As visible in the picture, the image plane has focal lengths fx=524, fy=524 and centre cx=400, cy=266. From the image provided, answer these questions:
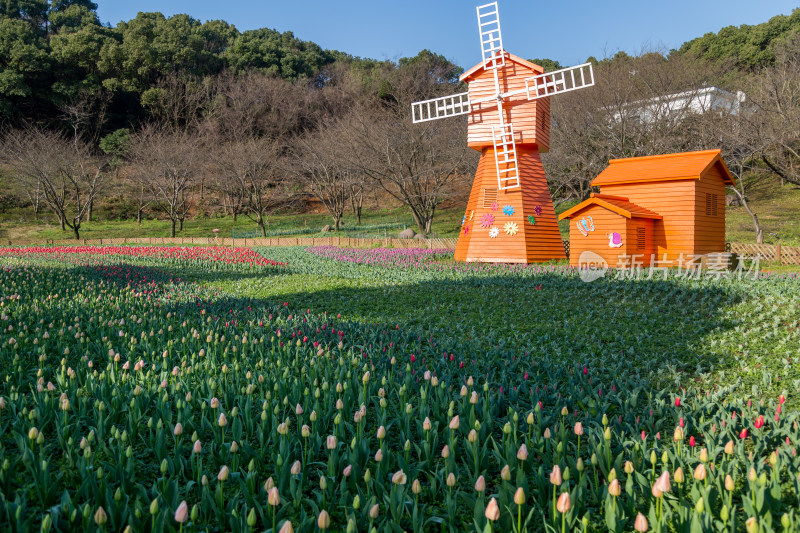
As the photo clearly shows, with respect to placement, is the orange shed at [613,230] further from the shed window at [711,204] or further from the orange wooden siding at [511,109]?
the orange wooden siding at [511,109]

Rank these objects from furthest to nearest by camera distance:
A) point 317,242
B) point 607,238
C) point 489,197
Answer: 1. point 317,242
2. point 489,197
3. point 607,238

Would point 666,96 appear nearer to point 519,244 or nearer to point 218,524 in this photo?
point 519,244

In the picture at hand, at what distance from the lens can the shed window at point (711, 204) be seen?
17.1 metres

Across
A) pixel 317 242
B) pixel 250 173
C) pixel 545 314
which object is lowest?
pixel 545 314

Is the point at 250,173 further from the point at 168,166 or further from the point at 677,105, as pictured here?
the point at 677,105

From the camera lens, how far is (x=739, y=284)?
11.5 meters

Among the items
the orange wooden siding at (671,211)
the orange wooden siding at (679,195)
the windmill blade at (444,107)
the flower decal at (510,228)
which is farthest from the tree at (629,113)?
the flower decal at (510,228)

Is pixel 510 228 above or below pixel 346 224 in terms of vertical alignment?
below

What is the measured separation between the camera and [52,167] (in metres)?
36.4

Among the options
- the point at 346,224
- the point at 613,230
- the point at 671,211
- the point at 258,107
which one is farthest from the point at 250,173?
the point at 671,211

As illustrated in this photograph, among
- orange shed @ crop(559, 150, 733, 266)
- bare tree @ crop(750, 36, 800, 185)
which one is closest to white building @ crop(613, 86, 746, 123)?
bare tree @ crop(750, 36, 800, 185)

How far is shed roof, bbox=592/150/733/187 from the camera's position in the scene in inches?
640

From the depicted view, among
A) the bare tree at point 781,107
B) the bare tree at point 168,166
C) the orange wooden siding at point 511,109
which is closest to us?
the orange wooden siding at point 511,109

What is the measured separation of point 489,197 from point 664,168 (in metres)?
5.61
